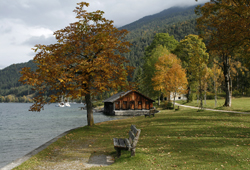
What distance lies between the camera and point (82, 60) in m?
17.3

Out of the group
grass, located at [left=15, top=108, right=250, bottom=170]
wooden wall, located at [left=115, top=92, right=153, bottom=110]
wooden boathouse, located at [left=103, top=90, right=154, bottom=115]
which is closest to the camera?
grass, located at [left=15, top=108, right=250, bottom=170]

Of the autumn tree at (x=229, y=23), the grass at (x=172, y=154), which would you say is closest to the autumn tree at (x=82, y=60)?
the grass at (x=172, y=154)

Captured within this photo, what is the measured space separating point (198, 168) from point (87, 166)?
176 inches

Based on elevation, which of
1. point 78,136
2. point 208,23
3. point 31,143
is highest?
point 208,23

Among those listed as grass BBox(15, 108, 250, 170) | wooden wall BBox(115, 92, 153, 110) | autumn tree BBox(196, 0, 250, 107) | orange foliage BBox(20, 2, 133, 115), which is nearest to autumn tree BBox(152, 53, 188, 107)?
wooden wall BBox(115, 92, 153, 110)

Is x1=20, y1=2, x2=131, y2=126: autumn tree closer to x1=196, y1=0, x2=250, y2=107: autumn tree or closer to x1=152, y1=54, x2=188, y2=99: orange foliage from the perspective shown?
x1=196, y1=0, x2=250, y2=107: autumn tree

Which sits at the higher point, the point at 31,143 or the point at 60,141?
the point at 60,141

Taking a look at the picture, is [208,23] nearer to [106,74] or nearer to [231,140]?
[106,74]

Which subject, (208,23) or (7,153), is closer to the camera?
(7,153)

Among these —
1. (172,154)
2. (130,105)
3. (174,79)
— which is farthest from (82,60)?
(130,105)

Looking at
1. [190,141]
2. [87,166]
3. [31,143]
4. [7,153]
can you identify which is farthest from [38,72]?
[190,141]

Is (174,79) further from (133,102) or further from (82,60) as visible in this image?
(82,60)

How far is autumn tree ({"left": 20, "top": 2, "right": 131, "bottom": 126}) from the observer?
52.9ft

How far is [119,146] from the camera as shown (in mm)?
9422
